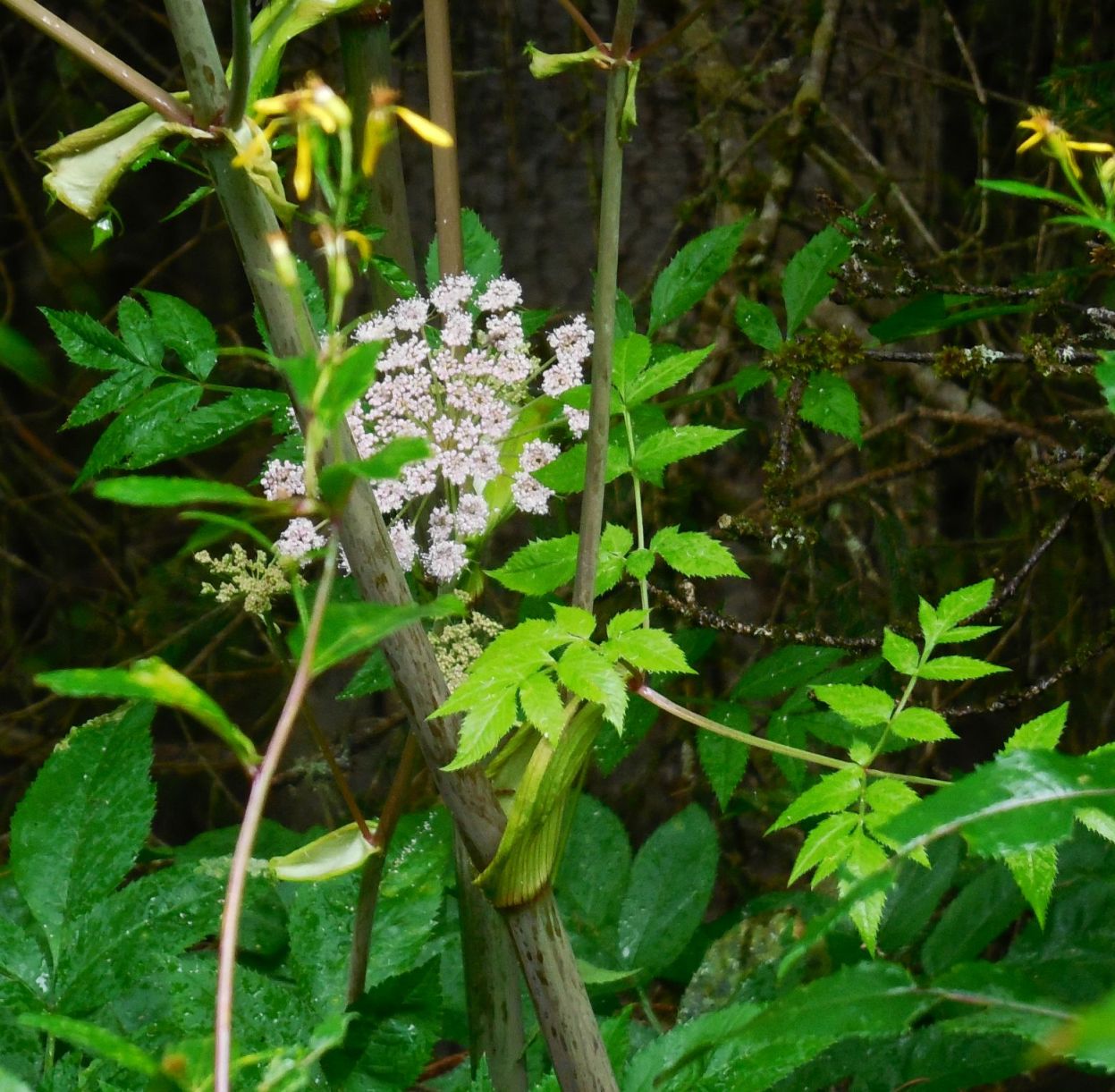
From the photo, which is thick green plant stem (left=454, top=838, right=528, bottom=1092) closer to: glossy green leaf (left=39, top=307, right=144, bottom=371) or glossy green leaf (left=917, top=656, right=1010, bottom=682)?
glossy green leaf (left=917, top=656, right=1010, bottom=682)

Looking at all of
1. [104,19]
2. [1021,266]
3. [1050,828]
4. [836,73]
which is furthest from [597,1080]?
[104,19]

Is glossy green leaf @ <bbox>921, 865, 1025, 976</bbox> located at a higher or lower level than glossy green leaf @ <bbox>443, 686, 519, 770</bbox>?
lower

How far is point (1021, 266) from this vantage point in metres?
1.86

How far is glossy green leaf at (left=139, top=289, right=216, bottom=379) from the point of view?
0.86 meters

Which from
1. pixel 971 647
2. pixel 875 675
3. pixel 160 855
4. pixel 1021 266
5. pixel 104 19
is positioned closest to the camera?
pixel 875 675

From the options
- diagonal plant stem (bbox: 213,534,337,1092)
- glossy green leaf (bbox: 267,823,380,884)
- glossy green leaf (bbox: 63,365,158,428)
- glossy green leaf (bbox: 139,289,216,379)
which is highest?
diagonal plant stem (bbox: 213,534,337,1092)

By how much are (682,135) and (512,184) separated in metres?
0.25

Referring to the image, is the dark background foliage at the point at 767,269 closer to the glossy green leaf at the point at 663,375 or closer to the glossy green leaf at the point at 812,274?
the glossy green leaf at the point at 812,274

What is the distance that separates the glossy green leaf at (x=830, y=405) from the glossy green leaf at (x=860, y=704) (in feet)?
1.01

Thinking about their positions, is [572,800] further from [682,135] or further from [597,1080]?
[682,135]

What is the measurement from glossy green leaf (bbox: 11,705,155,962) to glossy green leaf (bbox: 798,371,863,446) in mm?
562

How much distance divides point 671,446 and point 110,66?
0.39 meters

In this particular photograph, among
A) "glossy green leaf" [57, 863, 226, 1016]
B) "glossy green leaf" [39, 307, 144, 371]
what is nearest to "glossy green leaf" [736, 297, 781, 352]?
"glossy green leaf" [39, 307, 144, 371]

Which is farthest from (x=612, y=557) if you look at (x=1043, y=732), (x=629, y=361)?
(x=1043, y=732)
